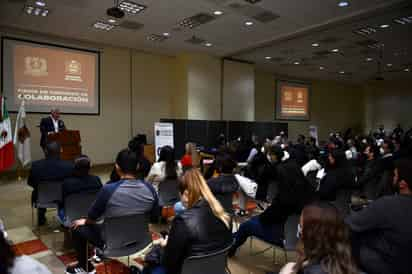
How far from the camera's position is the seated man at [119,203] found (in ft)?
7.45

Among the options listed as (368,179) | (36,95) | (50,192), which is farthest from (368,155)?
(36,95)

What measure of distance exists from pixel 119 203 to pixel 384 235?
1.85 meters

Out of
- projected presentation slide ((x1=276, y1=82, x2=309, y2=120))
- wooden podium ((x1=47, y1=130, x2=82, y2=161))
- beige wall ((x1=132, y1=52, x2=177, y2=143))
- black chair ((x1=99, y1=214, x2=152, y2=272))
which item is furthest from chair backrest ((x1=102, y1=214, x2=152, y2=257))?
projected presentation slide ((x1=276, y1=82, x2=309, y2=120))

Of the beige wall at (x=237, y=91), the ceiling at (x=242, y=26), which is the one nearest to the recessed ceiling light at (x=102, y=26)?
the ceiling at (x=242, y=26)

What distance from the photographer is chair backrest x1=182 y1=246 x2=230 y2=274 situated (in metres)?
1.65

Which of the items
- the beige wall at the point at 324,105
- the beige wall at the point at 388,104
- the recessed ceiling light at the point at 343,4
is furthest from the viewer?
the beige wall at the point at 388,104

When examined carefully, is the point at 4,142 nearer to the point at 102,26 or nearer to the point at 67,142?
the point at 67,142

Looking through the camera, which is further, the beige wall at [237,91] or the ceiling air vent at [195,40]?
the beige wall at [237,91]

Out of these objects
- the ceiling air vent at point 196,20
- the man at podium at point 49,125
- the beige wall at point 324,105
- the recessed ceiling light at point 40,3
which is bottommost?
the man at podium at point 49,125

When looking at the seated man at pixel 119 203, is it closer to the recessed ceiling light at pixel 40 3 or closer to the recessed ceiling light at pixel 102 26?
the recessed ceiling light at pixel 40 3

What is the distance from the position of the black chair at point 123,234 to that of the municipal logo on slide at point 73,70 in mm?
7049

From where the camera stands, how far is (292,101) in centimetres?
1480

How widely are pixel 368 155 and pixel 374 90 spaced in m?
14.2

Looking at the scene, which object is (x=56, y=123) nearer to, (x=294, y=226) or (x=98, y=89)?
(x=98, y=89)
